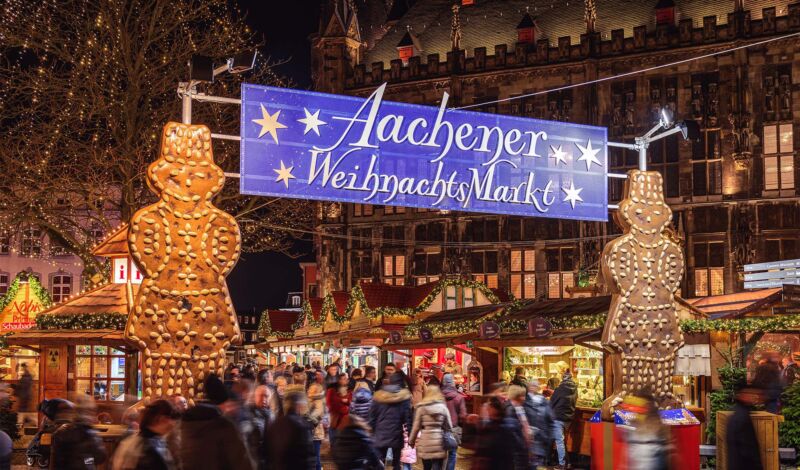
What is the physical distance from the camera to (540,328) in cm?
1780

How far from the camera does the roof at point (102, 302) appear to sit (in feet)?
51.7

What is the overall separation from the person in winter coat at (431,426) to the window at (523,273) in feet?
88.6

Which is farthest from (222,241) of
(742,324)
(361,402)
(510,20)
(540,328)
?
(510,20)

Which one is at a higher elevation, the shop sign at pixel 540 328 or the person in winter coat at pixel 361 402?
the shop sign at pixel 540 328

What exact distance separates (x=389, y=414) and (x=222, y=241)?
3297 mm

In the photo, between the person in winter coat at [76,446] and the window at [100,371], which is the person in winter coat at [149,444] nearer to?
the person in winter coat at [76,446]

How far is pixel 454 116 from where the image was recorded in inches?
438

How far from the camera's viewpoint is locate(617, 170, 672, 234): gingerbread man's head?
1123cm

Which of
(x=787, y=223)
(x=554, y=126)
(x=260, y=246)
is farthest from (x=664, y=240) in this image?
(x=787, y=223)

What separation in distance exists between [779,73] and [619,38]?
5398 millimetres

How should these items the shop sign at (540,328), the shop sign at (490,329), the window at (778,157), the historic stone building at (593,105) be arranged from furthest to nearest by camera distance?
1. the historic stone building at (593,105)
2. the window at (778,157)
3. the shop sign at (490,329)
4. the shop sign at (540,328)

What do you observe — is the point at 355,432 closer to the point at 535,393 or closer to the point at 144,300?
the point at 144,300

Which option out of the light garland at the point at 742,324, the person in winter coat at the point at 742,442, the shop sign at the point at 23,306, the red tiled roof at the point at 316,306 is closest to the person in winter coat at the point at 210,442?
the person in winter coat at the point at 742,442

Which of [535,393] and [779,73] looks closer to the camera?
[535,393]
